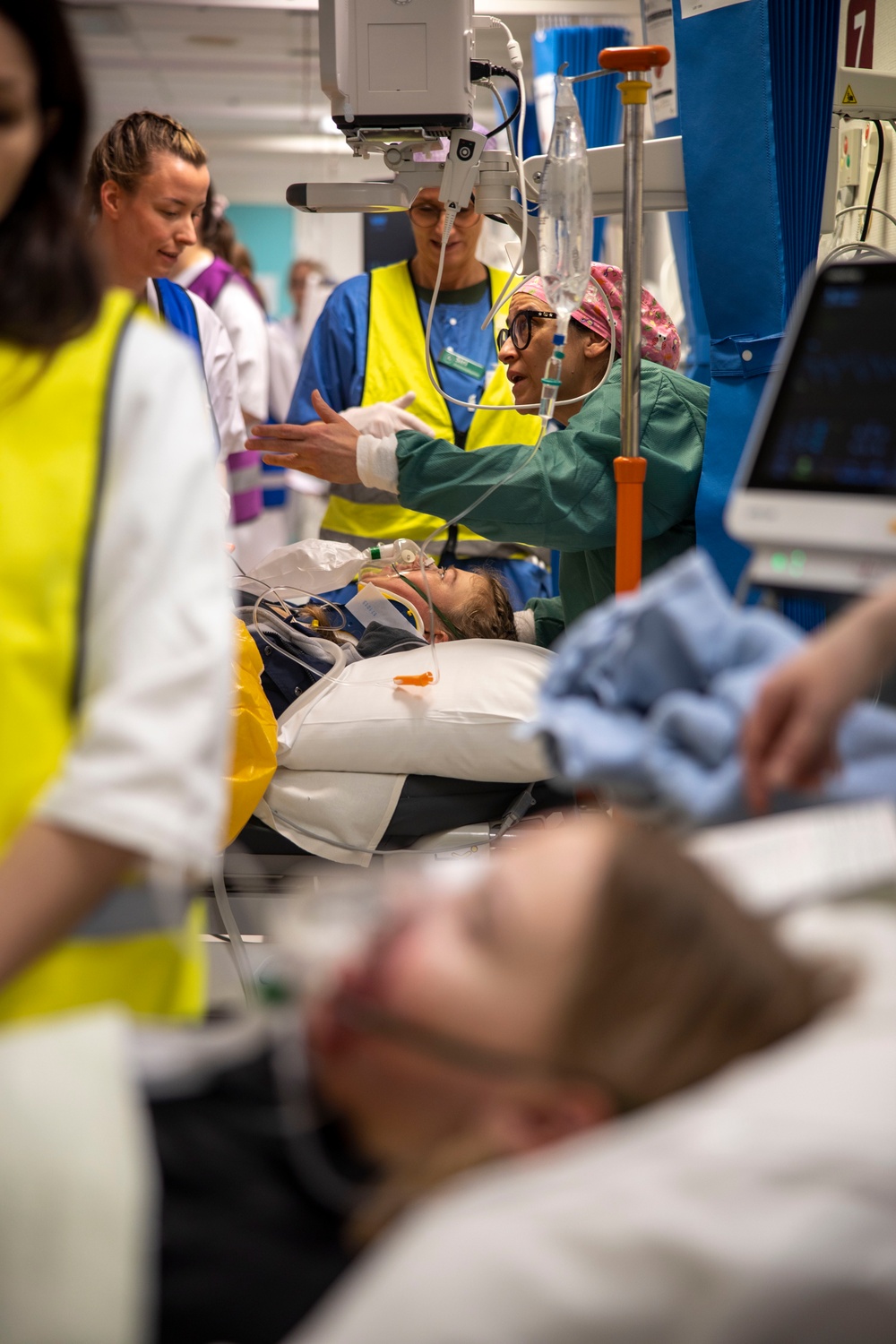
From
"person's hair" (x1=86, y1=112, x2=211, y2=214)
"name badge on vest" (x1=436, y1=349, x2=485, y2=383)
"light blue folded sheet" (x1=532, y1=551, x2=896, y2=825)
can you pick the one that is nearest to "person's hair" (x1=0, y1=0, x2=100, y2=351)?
"light blue folded sheet" (x1=532, y1=551, x2=896, y2=825)

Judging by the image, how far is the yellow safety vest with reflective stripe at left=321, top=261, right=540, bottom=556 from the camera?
3.44 metres

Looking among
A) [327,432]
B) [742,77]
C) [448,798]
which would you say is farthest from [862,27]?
[448,798]

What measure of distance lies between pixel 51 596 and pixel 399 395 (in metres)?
2.72

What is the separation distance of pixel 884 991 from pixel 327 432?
1819mm

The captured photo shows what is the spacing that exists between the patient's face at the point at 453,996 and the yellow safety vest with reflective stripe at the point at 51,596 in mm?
239

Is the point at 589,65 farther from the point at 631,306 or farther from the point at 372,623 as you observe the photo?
the point at 631,306

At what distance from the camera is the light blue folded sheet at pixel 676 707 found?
3.38 ft

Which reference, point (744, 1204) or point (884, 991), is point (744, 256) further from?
point (744, 1204)

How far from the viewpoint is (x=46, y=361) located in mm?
983

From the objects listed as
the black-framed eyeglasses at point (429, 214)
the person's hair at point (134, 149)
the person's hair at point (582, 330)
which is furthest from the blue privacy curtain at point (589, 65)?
the person's hair at point (582, 330)

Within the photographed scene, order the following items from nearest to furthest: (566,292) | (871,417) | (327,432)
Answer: (871,417)
(566,292)
(327,432)

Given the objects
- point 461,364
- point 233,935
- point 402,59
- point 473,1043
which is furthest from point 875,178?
point 473,1043

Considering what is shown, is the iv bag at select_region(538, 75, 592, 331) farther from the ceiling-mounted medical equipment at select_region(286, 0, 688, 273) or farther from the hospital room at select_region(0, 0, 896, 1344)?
the hospital room at select_region(0, 0, 896, 1344)

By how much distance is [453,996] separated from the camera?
859 mm
